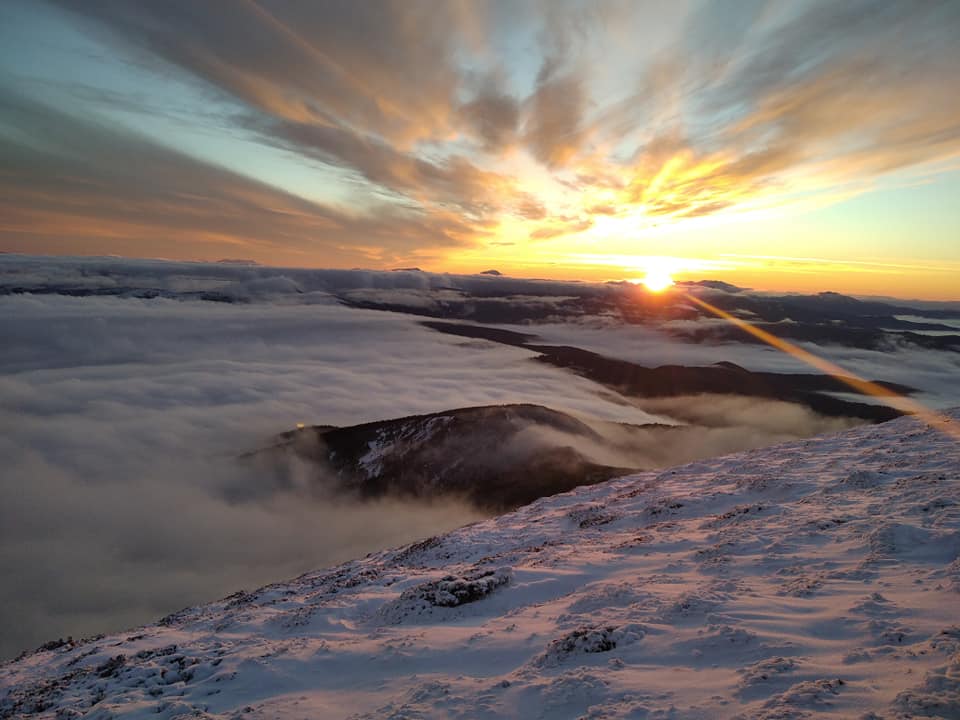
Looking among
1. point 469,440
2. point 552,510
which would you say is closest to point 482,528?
point 552,510

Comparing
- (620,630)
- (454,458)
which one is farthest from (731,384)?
(620,630)

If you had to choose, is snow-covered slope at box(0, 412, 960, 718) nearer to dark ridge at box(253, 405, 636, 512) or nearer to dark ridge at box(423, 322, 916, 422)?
dark ridge at box(253, 405, 636, 512)

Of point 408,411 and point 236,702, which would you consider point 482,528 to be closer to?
point 236,702

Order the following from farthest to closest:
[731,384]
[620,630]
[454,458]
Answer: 1. [731,384]
2. [454,458]
3. [620,630]

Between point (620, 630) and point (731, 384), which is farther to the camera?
point (731, 384)

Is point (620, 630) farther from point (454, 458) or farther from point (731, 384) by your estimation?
point (731, 384)

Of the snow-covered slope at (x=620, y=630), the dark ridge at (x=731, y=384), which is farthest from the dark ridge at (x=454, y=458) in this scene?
the dark ridge at (x=731, y=384)

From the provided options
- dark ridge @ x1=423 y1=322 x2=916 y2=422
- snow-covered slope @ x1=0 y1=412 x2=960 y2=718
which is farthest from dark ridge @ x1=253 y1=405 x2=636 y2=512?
dark ridge @ x1=423 y1=322 x2=916 y2=422

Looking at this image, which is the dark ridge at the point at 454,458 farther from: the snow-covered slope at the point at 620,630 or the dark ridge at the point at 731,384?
the dark ridge at the point at 731,384

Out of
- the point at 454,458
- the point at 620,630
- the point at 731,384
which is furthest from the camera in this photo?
the point at 731,384
